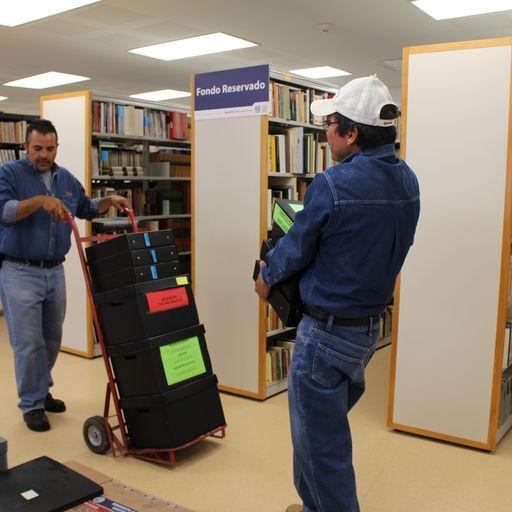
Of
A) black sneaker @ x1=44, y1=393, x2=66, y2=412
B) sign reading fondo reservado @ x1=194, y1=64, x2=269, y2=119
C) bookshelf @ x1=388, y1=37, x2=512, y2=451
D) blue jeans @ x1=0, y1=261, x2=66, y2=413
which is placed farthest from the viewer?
sign reading fondo reservado @ x1=194, y1=64, x2=269, y2=119

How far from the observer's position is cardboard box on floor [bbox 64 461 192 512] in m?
2.44

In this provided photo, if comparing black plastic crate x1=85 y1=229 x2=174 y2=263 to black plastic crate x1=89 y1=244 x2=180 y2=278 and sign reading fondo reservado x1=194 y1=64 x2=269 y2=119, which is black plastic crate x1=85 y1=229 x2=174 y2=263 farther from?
sign reading fondo reservado x1=194 y1=64 x2=269 y2=119

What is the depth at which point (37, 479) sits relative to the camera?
8.16ft

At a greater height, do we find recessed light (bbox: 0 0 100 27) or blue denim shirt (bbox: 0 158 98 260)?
recessed light (bbox: 0 0 100 27)

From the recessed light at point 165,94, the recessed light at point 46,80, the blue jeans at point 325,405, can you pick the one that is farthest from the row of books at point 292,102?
the recessed light at point 165,94

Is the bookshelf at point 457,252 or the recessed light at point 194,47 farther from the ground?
the recessed light at point 194,47

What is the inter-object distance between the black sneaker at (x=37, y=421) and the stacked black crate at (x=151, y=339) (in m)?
0.68

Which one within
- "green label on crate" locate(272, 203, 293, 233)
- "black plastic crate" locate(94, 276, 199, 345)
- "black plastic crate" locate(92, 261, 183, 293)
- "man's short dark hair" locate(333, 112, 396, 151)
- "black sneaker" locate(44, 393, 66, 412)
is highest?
"man's short dark hair" locate(333, 112, 396, 151)

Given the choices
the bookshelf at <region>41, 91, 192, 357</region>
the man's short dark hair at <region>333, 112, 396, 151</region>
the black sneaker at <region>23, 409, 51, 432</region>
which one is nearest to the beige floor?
the black sneaker at <region>23, 409, 51, 432</region>

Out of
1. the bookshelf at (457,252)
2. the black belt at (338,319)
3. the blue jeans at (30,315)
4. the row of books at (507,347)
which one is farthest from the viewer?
the blue jeans at (30,315)

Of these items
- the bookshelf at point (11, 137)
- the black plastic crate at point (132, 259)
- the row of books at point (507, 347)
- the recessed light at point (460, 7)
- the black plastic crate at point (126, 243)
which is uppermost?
the recessed light at point (460, 7)

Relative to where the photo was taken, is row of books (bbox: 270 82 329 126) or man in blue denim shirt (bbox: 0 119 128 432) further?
row of books (bbox: 270 82 329 126)

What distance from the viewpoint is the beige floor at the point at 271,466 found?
279 cm

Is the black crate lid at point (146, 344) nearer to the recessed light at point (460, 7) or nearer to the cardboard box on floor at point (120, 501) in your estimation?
the cardboard box on floor at point (120, 501)
